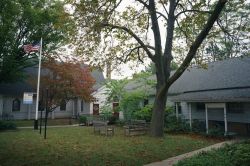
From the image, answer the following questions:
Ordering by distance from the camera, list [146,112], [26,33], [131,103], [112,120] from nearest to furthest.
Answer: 1. [146,112]
2. [26,33]
3. [131,103]
4. [112,120]

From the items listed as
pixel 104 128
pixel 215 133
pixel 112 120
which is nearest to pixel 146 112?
pixel 112 120

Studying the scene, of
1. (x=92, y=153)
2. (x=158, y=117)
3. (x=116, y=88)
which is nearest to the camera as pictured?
(x=92, y=153)

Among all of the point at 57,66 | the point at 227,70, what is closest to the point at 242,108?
the point at 227,70

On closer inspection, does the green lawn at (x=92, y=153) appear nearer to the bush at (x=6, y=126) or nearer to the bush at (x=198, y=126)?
the bush at (x=198, y=126)

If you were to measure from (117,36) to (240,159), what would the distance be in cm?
1156

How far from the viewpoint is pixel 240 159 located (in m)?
7.86

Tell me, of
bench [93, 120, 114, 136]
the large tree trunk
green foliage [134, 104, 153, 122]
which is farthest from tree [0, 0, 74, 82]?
the large tree trunk

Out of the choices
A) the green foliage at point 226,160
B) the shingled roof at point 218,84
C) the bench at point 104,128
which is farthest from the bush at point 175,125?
the green foliage at point 226,160

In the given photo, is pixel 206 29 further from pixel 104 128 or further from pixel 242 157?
pixel 104 128

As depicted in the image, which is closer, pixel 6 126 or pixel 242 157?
pixel 242 157

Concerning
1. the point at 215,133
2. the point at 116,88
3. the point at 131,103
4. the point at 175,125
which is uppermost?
the point at 116,88

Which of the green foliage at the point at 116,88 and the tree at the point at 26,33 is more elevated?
the tree at the point at 26,33

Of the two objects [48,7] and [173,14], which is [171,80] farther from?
[48,7]

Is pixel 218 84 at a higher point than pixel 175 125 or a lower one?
higher
